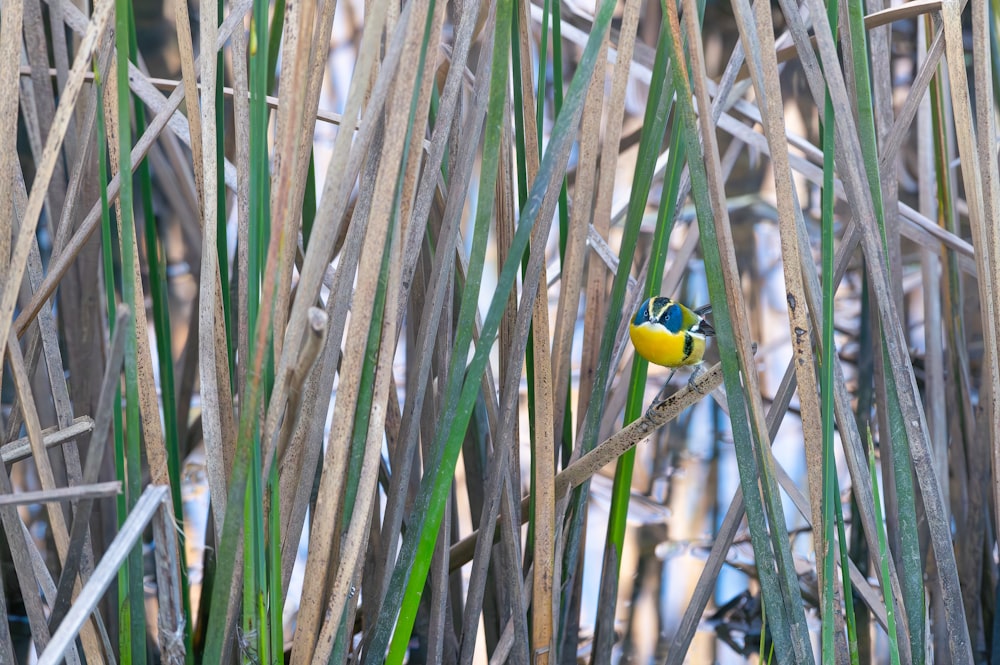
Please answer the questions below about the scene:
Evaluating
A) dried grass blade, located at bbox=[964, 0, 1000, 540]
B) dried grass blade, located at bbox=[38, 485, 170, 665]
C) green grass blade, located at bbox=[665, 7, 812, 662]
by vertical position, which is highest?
dried grass blade, located at bbox=[964, 0, 1000, 540]

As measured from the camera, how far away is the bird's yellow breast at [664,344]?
2.06 m

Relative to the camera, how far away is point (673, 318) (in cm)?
221

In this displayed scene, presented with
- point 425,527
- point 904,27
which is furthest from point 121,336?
point 904,27

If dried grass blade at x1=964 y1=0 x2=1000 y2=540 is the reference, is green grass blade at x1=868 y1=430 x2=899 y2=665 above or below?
below

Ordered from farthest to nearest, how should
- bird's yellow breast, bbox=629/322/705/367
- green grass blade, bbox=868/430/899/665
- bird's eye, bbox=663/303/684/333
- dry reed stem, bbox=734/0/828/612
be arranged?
bird's eye, bbox=663/303/684/333
bird's yellow breast, bbox=629/322/705/367
green grass blade, bbox=868/430/899/665
dry reed stem, bbox=734/0/828/612

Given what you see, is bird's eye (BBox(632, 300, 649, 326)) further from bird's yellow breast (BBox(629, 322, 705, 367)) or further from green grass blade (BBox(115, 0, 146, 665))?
green grass blade (BBox(115, 0, 146, 665))

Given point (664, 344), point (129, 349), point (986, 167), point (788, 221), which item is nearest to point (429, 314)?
point (129, 349)

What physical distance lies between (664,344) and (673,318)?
0.33 feet

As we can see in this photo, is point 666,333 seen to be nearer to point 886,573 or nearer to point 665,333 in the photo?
point 665,333

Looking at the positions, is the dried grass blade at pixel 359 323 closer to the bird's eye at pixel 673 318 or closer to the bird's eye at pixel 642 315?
the bird's eye at pixel 642 315

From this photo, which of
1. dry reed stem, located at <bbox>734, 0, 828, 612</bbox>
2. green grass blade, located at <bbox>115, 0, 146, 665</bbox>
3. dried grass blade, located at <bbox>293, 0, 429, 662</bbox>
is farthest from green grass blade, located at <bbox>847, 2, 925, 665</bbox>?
green grass blade, located at <bbox>115, 0, 146, 665</bbox>

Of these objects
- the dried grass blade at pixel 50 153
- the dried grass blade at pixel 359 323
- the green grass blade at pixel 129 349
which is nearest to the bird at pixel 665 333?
the dried grass blade at pixel 359 323

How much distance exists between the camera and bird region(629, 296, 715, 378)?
208 cm

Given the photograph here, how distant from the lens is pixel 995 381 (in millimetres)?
1762
